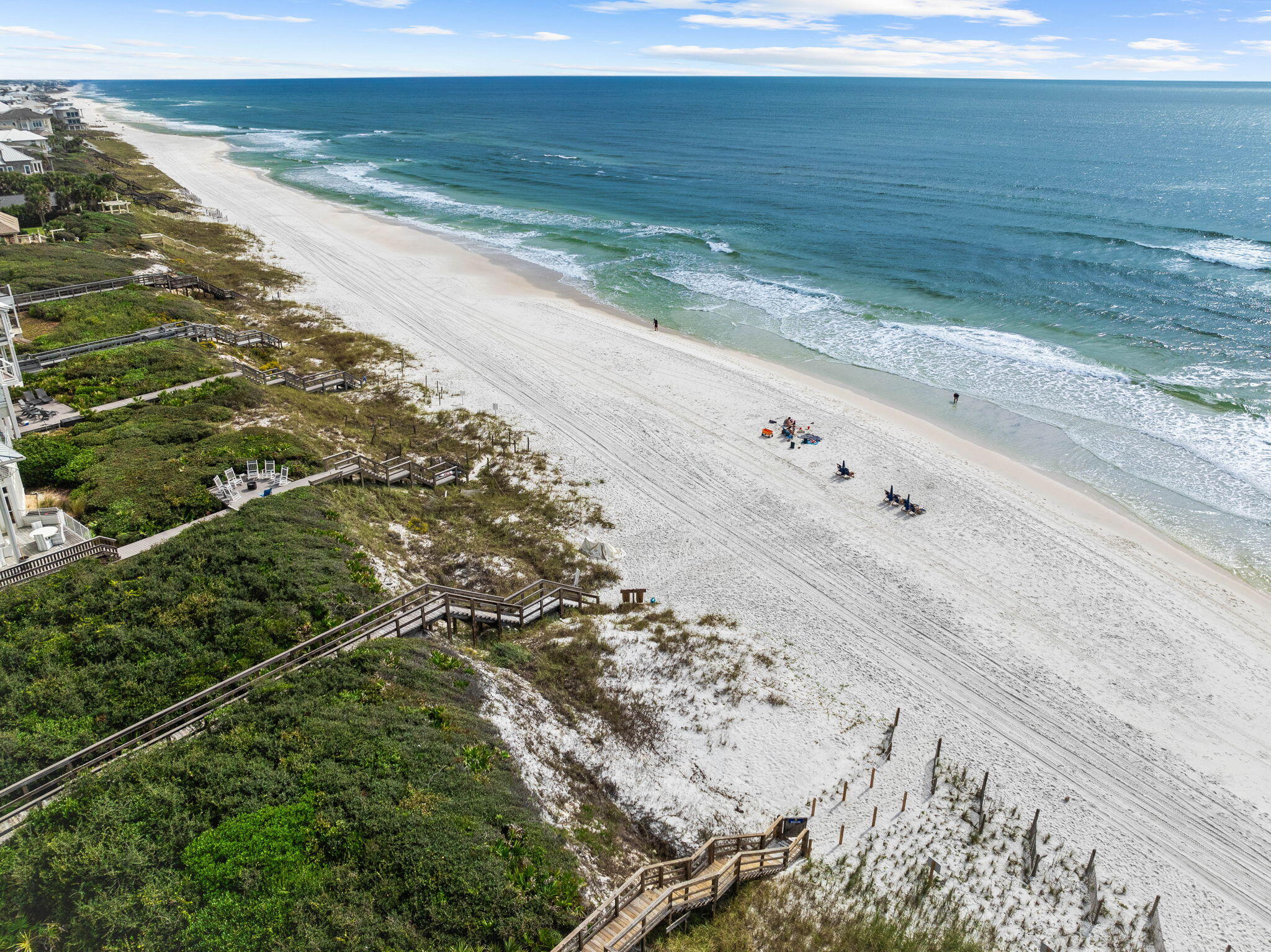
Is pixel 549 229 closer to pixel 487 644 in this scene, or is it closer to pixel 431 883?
pixel 487 644

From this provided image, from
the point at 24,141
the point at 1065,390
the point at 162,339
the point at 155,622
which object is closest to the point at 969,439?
the point at 1065,390

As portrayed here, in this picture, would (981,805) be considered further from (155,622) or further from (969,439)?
(969,439)

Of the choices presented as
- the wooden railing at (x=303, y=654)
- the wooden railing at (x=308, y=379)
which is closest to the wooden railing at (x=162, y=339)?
the wooden railing at (x=308, y=379)

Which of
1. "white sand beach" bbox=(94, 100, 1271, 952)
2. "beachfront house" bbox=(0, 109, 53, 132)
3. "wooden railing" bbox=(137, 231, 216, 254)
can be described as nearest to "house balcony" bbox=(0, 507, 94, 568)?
"white sand beach" bbox=(94, 100, 1271, 952)

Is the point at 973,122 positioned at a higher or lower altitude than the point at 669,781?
higher

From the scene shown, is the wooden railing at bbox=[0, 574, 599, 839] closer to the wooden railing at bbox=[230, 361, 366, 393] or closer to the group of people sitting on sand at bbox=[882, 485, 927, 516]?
the group of people sitting on sand at bbox=[882, 485, 927, 516]

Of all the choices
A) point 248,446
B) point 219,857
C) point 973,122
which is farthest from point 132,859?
point 973,122
